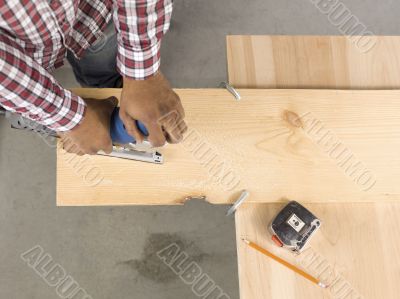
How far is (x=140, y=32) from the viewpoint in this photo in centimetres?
62

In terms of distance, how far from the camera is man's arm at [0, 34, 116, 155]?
1.87 feet

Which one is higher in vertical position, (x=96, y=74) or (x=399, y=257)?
(x=399, y=257)

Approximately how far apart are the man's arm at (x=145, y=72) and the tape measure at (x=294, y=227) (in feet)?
0.91

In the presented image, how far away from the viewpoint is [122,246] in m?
1.49

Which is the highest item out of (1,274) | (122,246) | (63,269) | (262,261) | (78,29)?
(78,29)

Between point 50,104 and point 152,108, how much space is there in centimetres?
17

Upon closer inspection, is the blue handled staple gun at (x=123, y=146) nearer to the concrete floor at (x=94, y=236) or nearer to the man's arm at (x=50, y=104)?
the man's arm at (x=50, y=104)

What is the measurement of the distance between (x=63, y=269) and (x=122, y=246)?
0.23m

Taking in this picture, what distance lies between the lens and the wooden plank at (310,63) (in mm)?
948

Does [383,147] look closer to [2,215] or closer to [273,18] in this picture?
[273,18]

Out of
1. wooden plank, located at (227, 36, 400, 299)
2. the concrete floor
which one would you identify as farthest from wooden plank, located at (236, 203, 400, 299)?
the concrete floor

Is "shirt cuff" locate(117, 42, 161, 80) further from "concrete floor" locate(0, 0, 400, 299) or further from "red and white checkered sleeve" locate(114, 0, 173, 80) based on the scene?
Answer: "concrete floor" locate(0, 0, 400, 299)

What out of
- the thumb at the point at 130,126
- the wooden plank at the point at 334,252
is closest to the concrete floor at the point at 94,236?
the wooden plank at the point at 334,252

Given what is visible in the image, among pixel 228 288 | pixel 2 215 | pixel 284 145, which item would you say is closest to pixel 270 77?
pixel 284 145
